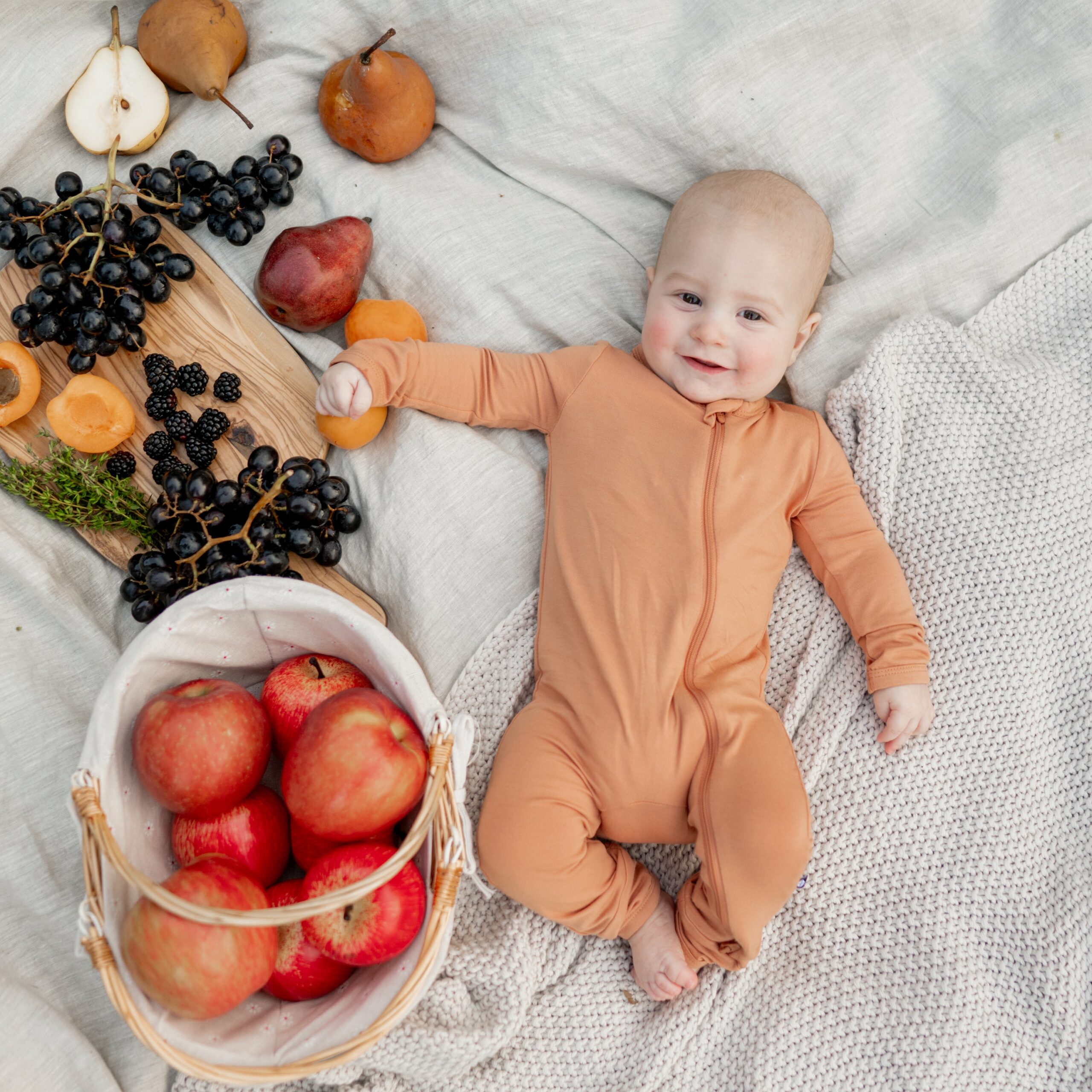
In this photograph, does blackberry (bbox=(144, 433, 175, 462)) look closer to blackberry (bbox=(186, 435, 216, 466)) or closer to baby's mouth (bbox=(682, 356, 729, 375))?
blackberry (bbox=(186, 435, 216, 466))

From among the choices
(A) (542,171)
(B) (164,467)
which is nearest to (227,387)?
(B) (164,467)

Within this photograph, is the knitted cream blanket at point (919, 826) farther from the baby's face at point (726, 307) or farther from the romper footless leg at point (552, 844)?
the baby's face at point (726, 307)

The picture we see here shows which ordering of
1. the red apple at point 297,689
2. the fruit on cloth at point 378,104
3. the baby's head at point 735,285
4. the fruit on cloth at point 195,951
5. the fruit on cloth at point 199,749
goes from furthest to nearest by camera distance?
the fruit on cloth at point 378,104 → the baby's head at point 735,285 → the red apple at point 297,689 → the fruit on cloth at point 199,749 → the fruit on cloth at point 195,951

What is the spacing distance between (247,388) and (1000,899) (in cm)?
147

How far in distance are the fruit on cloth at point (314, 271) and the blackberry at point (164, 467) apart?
0.99 ft

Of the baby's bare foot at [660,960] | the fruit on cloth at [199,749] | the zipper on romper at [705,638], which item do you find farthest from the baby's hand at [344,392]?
the baby's bare foot at [660,960]

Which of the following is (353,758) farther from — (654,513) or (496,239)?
(496,239)

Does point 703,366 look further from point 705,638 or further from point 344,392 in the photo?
point 344,392

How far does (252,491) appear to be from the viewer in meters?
1.34

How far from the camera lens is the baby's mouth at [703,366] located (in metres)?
1.39

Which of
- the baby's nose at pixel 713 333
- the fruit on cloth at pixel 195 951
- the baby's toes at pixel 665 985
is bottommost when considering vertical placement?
the baby's toes at pixel 665 985

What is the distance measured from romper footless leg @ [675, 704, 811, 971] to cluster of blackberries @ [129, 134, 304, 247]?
45.3 inches

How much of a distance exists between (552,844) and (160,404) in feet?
3.09

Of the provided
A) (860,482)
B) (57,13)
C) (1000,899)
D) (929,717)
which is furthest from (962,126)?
(57,13)
